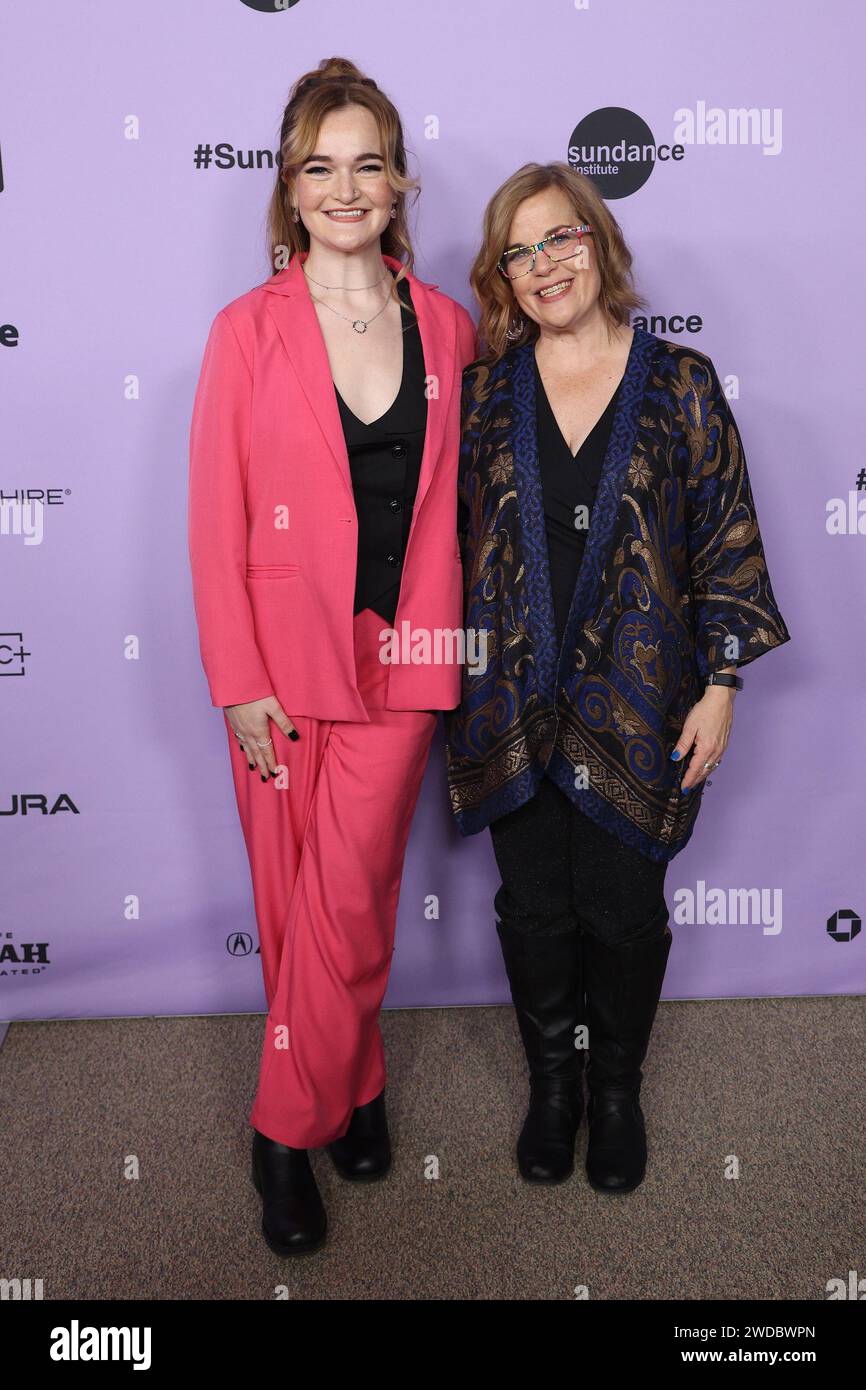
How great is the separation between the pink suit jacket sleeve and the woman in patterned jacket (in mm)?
366

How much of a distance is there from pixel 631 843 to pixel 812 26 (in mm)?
1600

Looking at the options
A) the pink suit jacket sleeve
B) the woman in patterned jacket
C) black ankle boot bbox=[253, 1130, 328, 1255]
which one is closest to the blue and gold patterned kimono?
the woman in patterned jacket

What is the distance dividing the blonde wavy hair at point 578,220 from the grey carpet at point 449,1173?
149 cm

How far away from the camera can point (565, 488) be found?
175 cm

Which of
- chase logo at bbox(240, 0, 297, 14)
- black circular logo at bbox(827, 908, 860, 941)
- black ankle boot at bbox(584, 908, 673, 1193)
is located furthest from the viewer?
black circular logo at bbox(827, 908, 860, 941)

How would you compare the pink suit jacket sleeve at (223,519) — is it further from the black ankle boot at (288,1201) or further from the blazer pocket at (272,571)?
the black ankle boot at (288,1201)

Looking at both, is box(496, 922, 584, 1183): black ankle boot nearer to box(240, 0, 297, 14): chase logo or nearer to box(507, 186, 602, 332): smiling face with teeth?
box(507, 186, 602, 332): smiling face with teeth

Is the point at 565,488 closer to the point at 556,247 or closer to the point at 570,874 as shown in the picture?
the point at 556,247

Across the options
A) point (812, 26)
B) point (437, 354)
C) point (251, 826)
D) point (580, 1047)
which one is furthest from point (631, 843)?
point (812, 26)

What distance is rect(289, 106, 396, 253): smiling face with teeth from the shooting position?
1728mm

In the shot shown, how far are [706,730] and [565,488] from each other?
457 mm

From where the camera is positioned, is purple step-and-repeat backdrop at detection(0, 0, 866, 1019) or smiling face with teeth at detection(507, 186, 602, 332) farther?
purple step-and-repeat backdrop at detection(0, 0, 866, 1019)

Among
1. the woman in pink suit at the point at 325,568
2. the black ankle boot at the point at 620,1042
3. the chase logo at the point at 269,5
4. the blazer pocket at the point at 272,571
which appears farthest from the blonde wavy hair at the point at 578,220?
the black ankle boot at the point at 620,1042

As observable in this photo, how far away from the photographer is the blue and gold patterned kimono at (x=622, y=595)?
5.72 feet
